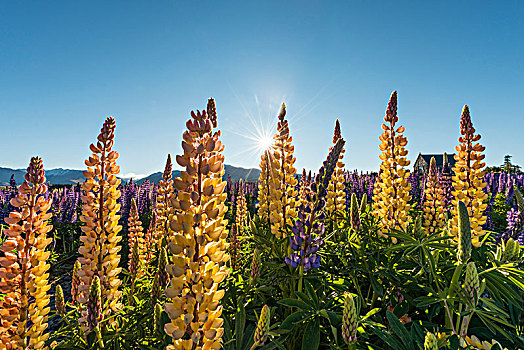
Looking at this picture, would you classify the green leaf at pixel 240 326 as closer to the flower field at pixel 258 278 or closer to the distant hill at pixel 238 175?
the flower field at pixel 258 278

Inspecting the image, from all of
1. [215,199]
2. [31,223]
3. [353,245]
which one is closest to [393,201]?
[353,245]

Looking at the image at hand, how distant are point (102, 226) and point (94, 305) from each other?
43cm

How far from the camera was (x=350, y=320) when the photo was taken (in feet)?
4.07

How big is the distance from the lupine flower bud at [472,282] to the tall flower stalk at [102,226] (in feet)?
5.78

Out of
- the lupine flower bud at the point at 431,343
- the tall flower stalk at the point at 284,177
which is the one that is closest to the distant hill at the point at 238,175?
the tall flower stalk at the point at 284,177

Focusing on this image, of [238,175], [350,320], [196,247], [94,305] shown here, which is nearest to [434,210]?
[350,320]

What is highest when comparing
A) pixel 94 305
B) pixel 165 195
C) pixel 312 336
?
pixel 165 195

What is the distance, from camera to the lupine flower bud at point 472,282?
1.26 metres

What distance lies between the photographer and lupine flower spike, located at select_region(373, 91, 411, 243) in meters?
2.67

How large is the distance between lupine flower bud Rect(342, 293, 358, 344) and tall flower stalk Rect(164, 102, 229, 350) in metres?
0.53

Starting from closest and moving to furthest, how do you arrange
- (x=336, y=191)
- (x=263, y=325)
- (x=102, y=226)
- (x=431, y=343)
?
(x=431, y=343), (x=263, y=325), (x=102, y=226), (x=336, y=191)

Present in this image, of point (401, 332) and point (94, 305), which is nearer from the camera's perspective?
point (401, 332)

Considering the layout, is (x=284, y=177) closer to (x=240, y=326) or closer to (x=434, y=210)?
(x=240, y=326)

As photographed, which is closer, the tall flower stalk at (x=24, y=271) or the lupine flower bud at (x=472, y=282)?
the lupine flower bud at (x=472, y=282)
